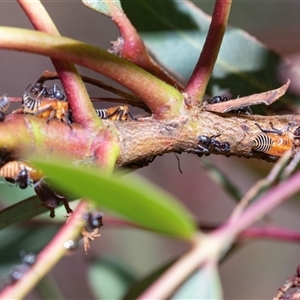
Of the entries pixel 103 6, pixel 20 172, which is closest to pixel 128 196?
pixel 20 172

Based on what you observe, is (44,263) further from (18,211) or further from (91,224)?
(18,211)

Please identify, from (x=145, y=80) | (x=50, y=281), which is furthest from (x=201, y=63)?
(x=50, y=281)

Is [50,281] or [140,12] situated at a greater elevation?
[140,12]

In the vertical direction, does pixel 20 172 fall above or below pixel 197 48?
below

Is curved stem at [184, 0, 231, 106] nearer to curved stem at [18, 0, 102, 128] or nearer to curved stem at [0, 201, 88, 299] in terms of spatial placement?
curved stem at [18, 0, 102, 128]

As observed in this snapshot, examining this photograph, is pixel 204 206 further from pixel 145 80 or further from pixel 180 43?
pixel 145 80

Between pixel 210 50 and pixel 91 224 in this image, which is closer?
pixel 91 224
